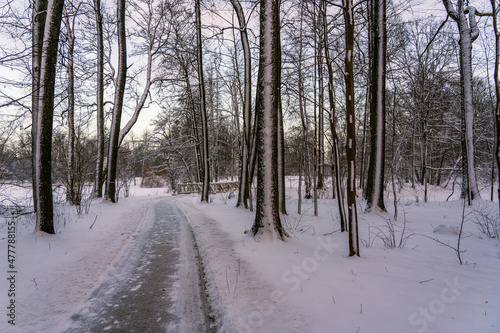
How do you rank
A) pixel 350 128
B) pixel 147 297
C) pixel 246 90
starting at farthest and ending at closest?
pixel 246 90
pixel 350 128
pixel 147 297

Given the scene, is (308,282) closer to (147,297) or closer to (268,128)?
(147,297)

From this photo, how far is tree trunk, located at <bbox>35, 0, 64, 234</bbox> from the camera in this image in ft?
18.3

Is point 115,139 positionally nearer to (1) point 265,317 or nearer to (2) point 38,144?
(2) point 38,144

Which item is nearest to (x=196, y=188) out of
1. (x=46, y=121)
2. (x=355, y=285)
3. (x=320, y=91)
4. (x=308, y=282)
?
(x=320, y=91)

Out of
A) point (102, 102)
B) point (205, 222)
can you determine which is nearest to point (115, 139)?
point (102, 102)

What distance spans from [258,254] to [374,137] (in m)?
5.80

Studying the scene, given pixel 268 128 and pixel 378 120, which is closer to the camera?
pixel 268 128

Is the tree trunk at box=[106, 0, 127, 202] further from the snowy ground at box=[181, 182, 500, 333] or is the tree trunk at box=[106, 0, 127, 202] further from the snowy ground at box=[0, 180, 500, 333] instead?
the snowy ground at box=[181, 182, 500, 333]

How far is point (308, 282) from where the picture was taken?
3234mm

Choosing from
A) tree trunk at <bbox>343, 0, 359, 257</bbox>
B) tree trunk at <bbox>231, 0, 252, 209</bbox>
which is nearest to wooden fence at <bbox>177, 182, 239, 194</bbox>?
tree trunk at <bbox>231, 0, 252, 209</bbox>

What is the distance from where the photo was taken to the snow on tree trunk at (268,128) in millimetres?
5230

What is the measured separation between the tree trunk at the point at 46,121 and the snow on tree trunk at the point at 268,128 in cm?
472

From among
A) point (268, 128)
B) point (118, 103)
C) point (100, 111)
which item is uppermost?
point (118, 103)

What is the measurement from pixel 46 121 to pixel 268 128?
500 cm
